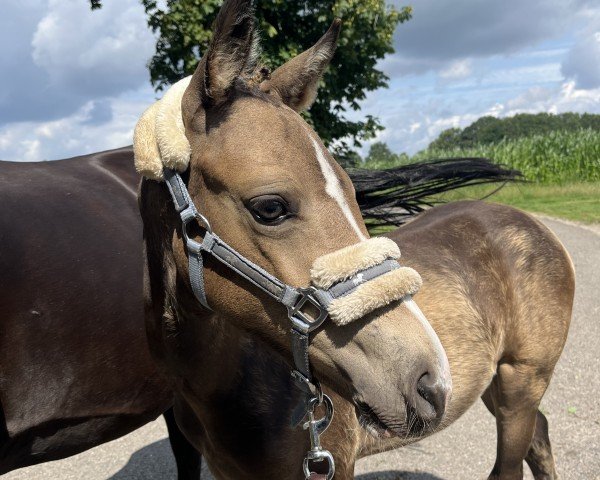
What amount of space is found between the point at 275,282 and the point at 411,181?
2239mm

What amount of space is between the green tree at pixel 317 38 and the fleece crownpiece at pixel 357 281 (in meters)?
6.67

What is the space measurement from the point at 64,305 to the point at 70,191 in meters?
0.64

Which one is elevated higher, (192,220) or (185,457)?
(192,220)

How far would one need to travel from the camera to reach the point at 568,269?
130 inches

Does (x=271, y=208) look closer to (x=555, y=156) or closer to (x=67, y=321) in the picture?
(x=67, y=321)

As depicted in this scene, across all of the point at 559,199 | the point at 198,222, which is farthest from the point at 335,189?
the point at 559,199

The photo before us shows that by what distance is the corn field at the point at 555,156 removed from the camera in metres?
20.4

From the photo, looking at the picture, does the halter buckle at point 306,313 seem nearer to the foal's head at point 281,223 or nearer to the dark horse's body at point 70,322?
the foal's head at point 281,223

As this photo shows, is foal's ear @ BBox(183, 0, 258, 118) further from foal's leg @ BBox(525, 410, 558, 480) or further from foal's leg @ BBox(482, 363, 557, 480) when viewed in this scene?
foal's leg @ BBox(525, 410, 558, 480)

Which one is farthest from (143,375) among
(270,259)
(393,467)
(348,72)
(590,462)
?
(348,72)

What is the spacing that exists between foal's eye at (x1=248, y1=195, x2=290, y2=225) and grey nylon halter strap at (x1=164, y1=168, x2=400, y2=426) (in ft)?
0.46

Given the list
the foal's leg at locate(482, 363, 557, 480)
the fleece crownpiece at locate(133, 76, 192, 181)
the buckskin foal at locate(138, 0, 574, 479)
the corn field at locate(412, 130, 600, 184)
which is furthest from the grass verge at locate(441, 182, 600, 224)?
the fleece crownpiece at locate(133, 76, 192, 181)

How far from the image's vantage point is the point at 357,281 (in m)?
1.53

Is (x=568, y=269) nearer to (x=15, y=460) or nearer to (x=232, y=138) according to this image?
(x=232, y=138)
